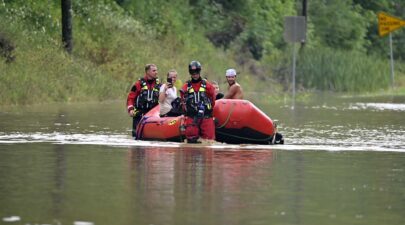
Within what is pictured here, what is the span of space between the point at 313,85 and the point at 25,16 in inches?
634

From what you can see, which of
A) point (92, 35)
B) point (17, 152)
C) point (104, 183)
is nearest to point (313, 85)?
point (92, 35)

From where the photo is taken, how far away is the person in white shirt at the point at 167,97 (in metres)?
24.5

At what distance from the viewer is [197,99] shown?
75.4 feet

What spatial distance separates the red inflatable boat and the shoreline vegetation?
544 inches

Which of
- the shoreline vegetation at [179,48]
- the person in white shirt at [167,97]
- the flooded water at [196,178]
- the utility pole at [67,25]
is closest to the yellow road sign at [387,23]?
the shoreline vegetation at [179,48]

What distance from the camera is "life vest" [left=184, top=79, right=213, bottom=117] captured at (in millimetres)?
23016

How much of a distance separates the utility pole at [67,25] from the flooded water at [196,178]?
16.0 metres

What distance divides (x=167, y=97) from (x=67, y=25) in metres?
20.6

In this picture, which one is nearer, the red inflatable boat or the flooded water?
the flooded water

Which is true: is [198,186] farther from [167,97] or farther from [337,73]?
[337,73]

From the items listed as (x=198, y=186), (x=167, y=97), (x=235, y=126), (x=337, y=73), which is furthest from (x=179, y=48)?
(x=198, y=186)

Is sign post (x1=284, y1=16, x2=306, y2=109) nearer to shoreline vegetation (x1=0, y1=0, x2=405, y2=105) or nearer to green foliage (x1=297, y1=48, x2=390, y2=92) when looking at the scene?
shoreline vegetation (x1=0, y1=0, x2=405, y2=105)

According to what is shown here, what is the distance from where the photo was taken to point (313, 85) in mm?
58375

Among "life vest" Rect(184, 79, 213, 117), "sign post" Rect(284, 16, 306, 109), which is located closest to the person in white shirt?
"life vest" Rect(184, 79, 213, 117)
